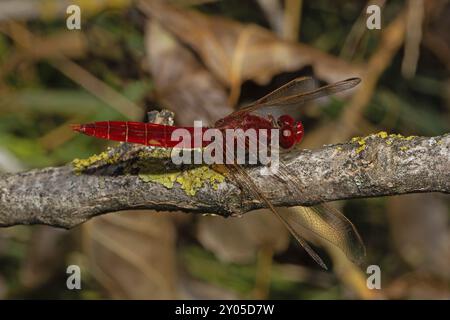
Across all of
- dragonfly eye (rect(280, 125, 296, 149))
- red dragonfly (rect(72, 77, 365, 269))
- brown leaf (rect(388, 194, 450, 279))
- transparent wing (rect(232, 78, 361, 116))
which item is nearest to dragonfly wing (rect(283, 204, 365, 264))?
red dragonfly (rect(72, 77, 365, 269))

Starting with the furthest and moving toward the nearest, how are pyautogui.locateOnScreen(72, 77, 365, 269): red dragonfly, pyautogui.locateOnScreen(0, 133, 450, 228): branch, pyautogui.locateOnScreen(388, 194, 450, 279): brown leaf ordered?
pyautogui.locateOnScreen(388, 194, 450, 279): brown leaf → pyautogui.locateOnScreen(72, 77, 365, 269): red dragonfly → pyautogui.locateOnScreen(0, 133, 450, 228): branch

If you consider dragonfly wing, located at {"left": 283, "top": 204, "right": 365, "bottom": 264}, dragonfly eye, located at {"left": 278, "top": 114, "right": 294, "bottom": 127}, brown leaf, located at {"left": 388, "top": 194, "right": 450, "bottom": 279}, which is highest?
brown leaf, located at {"left": 388, "top": 194, "right": 450, "bottom": 279}

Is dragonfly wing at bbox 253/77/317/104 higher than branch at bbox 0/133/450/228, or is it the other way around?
dragonfly wing at bbox 253/77/317/104

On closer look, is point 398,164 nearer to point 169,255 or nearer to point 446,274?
point 169,255

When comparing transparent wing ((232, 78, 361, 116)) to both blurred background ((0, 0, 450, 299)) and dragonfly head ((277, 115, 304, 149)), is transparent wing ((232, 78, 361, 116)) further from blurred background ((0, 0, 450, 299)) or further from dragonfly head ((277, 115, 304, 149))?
blurred background ((0, 0, 450, 299))

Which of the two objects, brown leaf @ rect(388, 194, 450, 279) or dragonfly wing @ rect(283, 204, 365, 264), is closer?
dragonfly wing @ rect(283, 204, 365, 264)

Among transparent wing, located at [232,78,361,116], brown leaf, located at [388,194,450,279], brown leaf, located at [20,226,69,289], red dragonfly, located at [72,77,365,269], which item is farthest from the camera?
brown leaf, located at [388,194,450,279]
